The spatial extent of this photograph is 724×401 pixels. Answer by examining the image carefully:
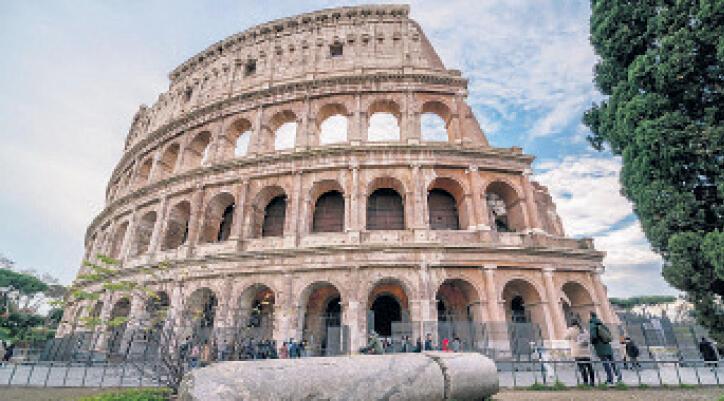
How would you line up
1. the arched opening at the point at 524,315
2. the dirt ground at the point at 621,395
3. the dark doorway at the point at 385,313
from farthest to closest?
the dark doorway at the point at 385,313, the arched opening at the point at 524,315, the dirt ground at the point at 621,395

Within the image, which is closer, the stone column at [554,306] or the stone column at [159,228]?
the stone column at [554,306]

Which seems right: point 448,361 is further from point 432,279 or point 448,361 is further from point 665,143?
point 432,279

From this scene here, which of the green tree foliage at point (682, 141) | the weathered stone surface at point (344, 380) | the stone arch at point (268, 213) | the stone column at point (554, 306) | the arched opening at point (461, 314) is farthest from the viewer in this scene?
the stone arch at point (268, 213)

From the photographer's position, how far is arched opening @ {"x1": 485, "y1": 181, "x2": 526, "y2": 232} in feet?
47.2

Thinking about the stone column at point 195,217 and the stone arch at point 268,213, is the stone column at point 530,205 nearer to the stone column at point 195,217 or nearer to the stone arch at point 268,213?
the stone arch at point 268,213

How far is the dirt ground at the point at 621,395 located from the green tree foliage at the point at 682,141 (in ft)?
6.76

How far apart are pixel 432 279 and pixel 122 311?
15773 mm

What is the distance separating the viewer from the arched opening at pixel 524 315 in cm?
1101

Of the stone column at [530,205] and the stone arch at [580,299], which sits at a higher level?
the stone column at [530,205]

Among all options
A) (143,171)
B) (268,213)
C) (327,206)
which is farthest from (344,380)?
(143,171)

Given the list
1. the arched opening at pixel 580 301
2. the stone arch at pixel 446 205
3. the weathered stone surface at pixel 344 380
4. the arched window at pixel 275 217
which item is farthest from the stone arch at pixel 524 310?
the arched window at pixel 275 217

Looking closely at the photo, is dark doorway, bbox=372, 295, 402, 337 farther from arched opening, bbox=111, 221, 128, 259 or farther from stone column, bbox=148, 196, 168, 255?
arched opening, bbox=111, 221, 128, 259

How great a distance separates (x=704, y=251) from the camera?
21.7ft

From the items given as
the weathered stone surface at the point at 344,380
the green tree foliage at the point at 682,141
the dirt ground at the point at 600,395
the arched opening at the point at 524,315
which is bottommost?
the dirt ground at the point at 600,395
